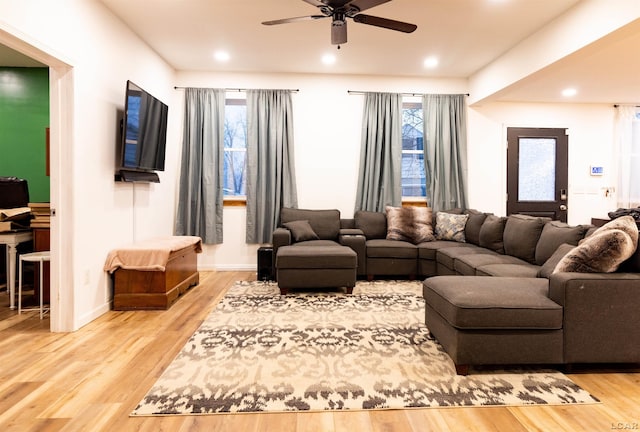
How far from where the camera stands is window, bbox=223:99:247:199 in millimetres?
5750

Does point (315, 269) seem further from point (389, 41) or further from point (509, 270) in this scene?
point (389, 41)

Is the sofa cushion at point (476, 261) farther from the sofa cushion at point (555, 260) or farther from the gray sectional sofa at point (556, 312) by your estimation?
the gray sectional sofa at point (556, 312)

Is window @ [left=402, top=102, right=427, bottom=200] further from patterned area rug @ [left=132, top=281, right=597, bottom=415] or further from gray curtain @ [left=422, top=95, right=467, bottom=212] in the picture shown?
patterned area rug @ [left=132, top=281, right=597, bottom=415]

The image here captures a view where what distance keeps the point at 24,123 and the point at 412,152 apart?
5275mm

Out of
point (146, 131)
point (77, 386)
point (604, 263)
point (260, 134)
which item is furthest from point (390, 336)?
point (260, 134)

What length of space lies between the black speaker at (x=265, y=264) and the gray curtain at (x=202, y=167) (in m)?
1.00

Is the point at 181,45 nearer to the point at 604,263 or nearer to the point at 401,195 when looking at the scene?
the point at 401,195

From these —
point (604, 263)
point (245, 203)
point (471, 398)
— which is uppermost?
point (245, 203)

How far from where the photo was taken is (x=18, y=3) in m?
2.51

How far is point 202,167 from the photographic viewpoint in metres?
5.53

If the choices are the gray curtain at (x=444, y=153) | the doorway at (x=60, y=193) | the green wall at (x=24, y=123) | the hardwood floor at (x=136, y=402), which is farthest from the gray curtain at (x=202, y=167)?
the gray curtain at (x=444, y=153)

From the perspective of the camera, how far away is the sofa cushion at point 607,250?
230 centimetres

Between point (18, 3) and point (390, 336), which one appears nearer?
point (18, 3)

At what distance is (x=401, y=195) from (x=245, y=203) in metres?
2.34
